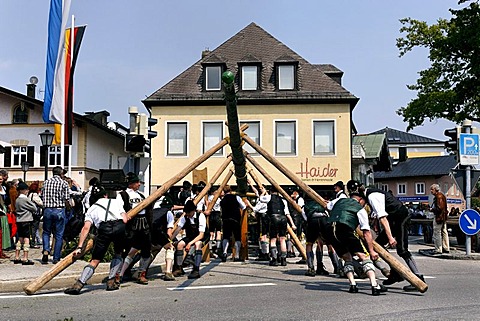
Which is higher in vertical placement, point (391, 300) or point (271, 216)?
point (271, 216)

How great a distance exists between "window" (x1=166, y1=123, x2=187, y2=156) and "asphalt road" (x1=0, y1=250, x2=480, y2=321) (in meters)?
23.0

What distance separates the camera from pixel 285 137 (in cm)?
3534

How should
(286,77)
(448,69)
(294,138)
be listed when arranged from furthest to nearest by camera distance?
(286,77), (294,138), (448,69)

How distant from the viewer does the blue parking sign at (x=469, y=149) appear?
1700cm

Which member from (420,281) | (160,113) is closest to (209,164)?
(160,113)

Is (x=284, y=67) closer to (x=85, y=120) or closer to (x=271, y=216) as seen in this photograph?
(x=85, y=120)

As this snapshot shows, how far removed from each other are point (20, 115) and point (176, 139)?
541 inches

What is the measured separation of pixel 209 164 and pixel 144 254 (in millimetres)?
23734

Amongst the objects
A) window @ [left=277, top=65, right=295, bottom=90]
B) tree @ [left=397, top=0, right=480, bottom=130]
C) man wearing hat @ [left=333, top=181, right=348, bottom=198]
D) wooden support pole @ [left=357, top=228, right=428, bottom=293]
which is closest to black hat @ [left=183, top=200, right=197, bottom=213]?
man wearing hat @ [left=333, top=181, right=348, bottom=198]

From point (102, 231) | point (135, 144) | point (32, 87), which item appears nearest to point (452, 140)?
point (135, 144)

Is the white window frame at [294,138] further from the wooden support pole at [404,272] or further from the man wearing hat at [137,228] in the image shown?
the wooden support pole at [404,272]

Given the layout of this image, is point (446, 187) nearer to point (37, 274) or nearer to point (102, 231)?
point (37, 274)

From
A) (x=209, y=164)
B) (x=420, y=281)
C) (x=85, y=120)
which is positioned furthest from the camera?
(x=85, y=120)

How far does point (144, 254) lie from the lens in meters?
11.3
